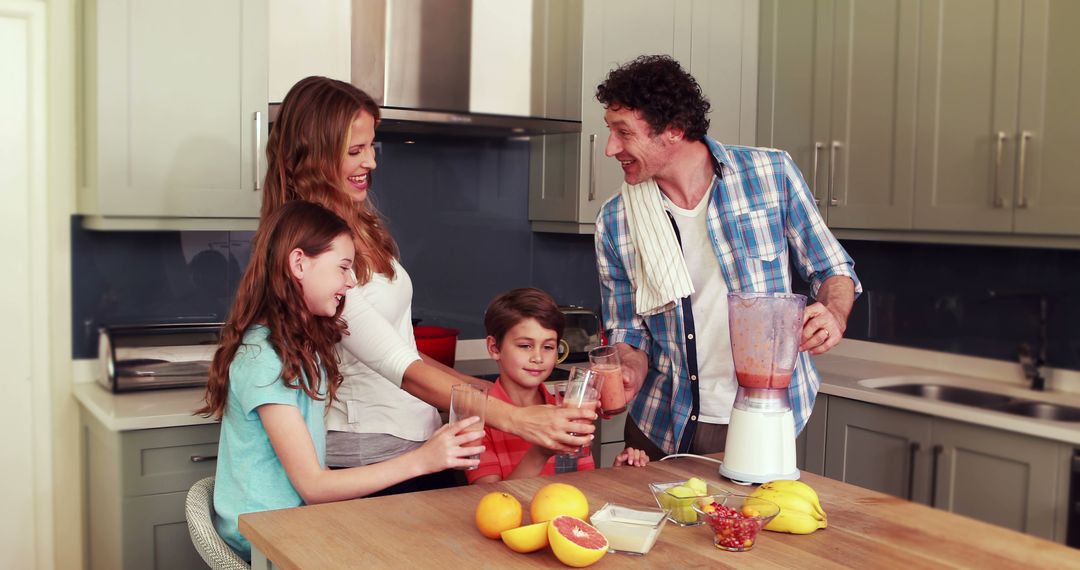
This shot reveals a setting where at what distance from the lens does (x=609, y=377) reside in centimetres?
177

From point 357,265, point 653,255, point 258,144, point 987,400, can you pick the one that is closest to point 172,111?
point 258,144

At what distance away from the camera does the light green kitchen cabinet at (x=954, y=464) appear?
8.46ft

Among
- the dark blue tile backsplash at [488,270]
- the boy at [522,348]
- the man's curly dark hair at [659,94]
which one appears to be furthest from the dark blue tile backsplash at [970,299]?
the boy at [522,348]

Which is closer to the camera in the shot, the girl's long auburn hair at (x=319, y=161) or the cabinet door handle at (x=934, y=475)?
the girl's long auburn hair at (x=319, y=161)

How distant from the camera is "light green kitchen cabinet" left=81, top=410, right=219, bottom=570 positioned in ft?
8.50

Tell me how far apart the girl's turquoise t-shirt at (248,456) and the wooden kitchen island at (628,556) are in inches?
6.8

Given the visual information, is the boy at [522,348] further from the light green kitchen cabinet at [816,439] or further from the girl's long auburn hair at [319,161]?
the light green kitchen cabinet at [816,439]

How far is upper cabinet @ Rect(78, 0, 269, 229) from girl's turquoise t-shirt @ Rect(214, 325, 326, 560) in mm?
1219

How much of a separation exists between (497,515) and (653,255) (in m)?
0.98

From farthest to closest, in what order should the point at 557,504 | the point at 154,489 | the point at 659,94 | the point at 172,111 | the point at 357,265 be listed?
the point at 172,111, the point at 154,489, the point at 659,94, the point at 357,265, the point at 557,504

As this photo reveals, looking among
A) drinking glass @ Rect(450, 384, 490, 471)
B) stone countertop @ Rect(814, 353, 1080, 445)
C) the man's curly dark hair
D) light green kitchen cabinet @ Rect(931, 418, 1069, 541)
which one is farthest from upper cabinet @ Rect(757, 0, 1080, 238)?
drinking glass @ Rect(450, 384, 490, 471)

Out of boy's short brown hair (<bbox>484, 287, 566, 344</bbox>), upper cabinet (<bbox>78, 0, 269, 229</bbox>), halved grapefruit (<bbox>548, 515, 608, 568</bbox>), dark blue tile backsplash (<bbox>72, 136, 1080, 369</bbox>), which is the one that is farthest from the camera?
dark blue tile backsplash (<bbox>72, 136, 1080, 369</bbox>)

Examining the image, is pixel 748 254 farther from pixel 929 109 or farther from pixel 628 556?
pixel 929 109

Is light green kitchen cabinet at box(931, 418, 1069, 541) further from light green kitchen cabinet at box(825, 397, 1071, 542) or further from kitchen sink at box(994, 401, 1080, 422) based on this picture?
kitchen sink at box(994, 401, 1080, 422)
